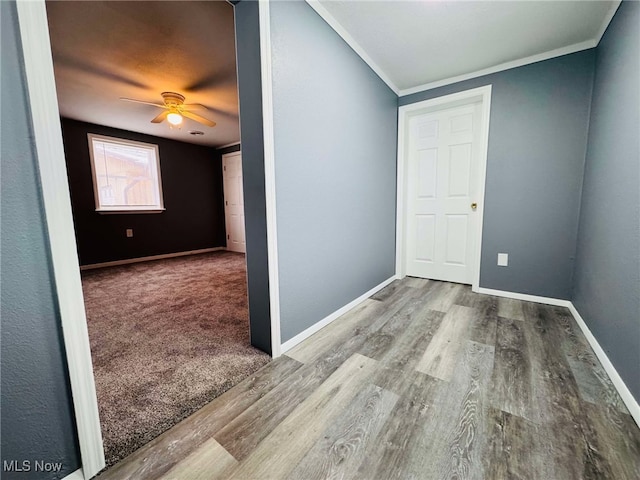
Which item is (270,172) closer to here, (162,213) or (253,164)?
(253,164)

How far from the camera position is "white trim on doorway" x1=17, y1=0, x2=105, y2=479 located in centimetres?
69

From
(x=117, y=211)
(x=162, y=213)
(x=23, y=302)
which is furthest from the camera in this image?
(x=162, y=213)

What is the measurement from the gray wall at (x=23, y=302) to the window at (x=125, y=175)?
4348 millimetres

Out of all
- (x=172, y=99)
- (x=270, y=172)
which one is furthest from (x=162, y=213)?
(x=270, y=172)

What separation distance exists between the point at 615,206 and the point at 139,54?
3.67 metres

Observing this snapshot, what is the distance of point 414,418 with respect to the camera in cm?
112

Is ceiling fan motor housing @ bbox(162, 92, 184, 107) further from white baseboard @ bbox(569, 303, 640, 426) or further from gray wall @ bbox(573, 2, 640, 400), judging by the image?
white baseboard @ bbox(569, 303, 640, 426)

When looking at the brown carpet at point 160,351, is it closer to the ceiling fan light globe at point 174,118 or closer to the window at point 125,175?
the window at point 125,175

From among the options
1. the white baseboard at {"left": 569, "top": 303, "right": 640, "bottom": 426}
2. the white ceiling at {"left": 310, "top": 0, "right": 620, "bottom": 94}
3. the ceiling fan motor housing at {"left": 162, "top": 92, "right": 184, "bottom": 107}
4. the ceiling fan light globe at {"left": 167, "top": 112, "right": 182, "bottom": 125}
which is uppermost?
the white ceiling at {"left": 310, "top": 0, "right": 620, "bottom": 94}

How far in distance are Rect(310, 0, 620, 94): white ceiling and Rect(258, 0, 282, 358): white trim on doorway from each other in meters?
0.60

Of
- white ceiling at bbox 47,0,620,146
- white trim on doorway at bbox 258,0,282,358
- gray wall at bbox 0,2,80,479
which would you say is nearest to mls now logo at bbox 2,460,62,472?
gray wall at bbox 0,2,80,479

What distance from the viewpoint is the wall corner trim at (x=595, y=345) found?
1.14 metres

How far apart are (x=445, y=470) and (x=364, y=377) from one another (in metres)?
0.54

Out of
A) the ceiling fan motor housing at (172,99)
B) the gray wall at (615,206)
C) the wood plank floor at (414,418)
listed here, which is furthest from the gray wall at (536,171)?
the ceiling fan motor housing at (172,99)
